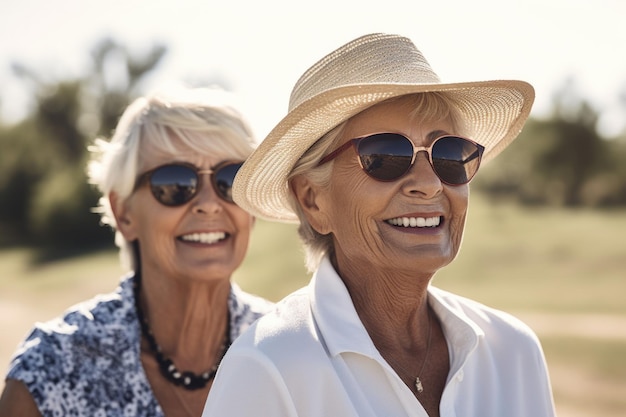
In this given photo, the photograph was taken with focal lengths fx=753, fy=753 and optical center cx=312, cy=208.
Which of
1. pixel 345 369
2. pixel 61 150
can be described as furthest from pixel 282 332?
pixel 61 150

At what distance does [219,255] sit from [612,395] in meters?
9.02

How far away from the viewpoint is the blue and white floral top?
10.7 ft

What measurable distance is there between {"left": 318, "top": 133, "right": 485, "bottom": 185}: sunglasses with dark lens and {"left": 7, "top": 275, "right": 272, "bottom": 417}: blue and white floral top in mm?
1726

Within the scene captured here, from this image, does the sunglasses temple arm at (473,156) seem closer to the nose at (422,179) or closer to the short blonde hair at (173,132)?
the nose at (422,179)

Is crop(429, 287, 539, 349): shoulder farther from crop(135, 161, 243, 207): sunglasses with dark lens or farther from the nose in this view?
crop(135, 161, 243, 207): sunglasses with dark lens

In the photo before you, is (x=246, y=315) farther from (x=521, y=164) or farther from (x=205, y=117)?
(x=521, y=164)

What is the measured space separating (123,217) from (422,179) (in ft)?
7.02

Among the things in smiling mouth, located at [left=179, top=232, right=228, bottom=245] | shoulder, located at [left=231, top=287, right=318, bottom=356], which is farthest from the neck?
smiling mouth, located at [left=179, top=232, right=228, bottom=245]

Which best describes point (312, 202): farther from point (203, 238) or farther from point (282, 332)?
point (203, 238)

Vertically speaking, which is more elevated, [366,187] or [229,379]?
[366,187]

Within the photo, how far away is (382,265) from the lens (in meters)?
2.37

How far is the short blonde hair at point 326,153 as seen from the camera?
2.37 metres

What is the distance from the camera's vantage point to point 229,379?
81.0 inches

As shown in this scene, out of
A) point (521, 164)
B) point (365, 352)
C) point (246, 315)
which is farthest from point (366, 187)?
point (521, 164)
